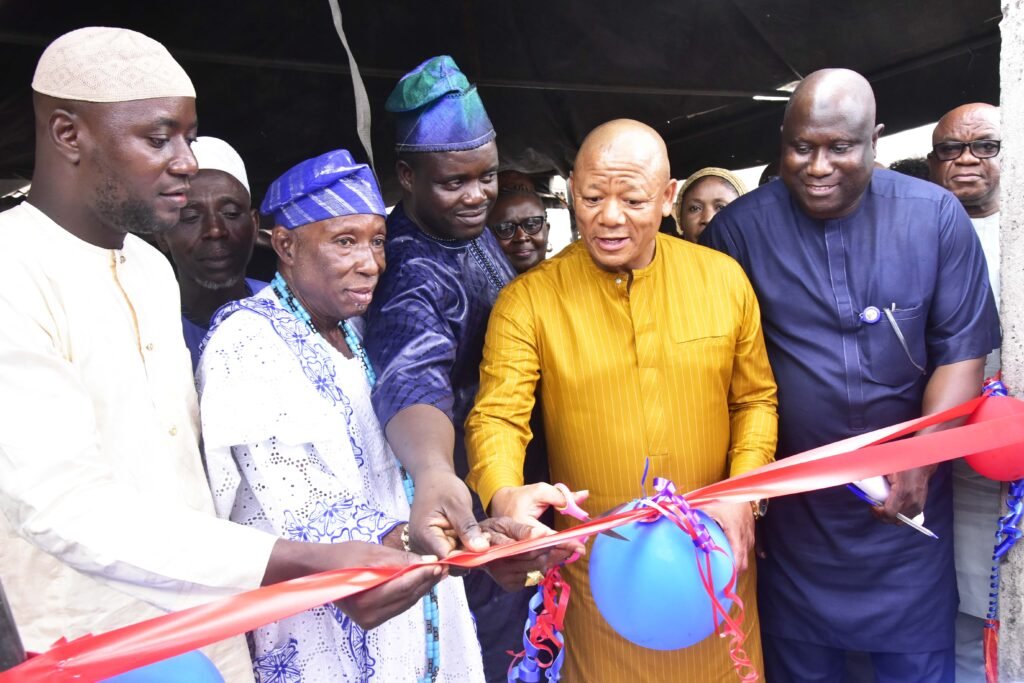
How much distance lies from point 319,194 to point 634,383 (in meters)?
1.21

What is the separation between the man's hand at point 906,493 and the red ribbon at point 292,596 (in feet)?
1.08

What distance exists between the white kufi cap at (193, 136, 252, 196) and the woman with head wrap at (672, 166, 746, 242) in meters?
2.59

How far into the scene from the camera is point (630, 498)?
9.50 feet

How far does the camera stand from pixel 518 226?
4.25 metres

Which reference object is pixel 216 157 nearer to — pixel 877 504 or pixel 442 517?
pixel 442 517

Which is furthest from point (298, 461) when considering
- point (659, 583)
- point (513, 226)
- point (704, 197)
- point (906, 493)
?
point (704, 197)

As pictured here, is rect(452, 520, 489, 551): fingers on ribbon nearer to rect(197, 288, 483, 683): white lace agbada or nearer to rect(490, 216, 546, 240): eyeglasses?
rect(197, 288, 483, 683): white lace agbada

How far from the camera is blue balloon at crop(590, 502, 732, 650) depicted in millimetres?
2232

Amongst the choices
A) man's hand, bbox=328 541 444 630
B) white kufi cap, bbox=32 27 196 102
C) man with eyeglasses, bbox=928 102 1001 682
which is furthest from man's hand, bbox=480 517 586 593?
man with eyeglasses, bbox=928 102 1001 682

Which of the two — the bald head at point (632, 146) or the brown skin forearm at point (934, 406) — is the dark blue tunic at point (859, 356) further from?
the bald head at point (632, 146)

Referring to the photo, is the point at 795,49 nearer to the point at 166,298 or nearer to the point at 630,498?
the point at 630,498

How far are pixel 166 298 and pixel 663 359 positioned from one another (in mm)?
1586

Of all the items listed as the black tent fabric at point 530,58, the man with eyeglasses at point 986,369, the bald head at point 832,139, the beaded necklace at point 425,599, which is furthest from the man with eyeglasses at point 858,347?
the black tent fabric at point 530,58

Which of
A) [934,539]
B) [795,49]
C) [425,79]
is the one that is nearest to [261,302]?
[425,79]
